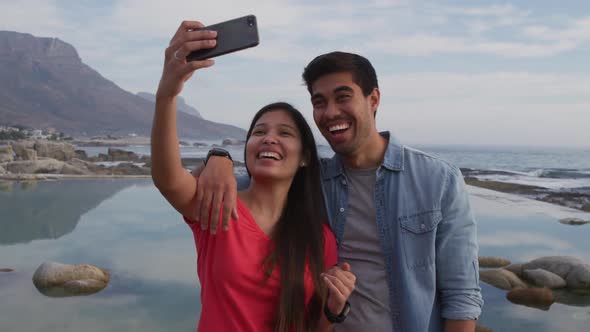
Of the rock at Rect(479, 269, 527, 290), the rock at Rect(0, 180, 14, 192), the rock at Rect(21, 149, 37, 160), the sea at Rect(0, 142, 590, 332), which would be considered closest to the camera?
the sea at Rect(0, 142, 590, 332)

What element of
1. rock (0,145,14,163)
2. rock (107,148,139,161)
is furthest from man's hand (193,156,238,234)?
rock (107,148,139,161)

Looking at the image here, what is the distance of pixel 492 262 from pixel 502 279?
1140 mm

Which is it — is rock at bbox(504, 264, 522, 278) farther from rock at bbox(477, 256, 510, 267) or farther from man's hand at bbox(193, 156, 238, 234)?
man's hand at bbox(193, 156, 238, 234)

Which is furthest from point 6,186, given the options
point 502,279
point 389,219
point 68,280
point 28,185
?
point 389,219

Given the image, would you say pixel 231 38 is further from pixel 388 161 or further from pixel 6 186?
pixel 6 186

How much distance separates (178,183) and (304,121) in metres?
0.72

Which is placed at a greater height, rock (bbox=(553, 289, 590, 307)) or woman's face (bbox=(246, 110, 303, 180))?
woman's face (bbox=(246, 110, 303, 180))

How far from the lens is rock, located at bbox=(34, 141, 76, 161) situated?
86.9 ft

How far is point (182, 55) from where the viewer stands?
1.59m

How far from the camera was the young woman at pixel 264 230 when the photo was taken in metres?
1.75

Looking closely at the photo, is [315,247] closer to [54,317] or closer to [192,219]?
[192,219]

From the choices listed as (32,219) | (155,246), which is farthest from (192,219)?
(32,219)

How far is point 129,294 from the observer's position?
21.8 ft

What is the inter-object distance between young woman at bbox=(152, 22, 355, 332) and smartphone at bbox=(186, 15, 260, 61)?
29 millimetres
